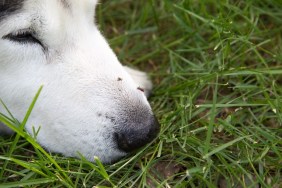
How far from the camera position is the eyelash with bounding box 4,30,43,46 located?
9.57 ft

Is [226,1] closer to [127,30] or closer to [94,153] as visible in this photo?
[127,30]

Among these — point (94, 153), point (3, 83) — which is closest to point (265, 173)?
point (94, 153)

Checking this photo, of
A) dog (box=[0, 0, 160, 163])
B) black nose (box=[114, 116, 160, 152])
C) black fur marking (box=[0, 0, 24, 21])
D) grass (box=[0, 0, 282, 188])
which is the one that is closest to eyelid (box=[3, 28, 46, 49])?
dog (box=[0, 0, 160, 163])

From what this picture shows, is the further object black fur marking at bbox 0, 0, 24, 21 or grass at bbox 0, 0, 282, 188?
grass at bbox 0, 0, 282, 188

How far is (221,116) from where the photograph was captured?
11.4 feet

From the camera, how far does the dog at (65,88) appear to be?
2857 mm

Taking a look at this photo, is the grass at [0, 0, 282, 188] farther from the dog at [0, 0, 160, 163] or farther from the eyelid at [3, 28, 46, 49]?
the eyelid at [3, 28, 46, 49]

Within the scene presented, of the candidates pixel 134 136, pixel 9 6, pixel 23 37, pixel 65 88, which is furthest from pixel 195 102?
pixel 9 6

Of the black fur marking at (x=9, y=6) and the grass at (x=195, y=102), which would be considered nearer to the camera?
the black fur marking at (x=9, y=6)

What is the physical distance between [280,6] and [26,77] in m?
2.15

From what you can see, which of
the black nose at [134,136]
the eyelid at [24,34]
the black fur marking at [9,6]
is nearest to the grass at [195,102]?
the black nose at [134,136]

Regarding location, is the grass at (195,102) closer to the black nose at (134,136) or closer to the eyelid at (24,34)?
the black nose at (134,136)

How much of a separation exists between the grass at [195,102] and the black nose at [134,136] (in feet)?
0.46

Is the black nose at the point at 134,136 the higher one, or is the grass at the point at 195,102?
the black nose at the point at 134,136
